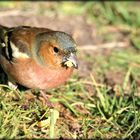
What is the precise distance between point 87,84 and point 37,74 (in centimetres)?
106

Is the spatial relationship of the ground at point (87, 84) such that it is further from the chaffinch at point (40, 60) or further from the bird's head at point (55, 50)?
the bird's head at point (55, 50)

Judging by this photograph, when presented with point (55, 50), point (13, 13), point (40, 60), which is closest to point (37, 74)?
point (40, 60)

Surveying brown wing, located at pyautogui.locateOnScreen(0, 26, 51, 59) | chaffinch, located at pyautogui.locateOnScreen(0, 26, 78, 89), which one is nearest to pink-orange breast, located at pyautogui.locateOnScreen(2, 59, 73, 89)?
chaffinch, located at pyautogui.locateOnScreen(0, 26, 78, 89)

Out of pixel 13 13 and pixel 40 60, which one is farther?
pixel 13 13

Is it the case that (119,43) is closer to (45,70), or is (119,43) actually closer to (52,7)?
(52,7)

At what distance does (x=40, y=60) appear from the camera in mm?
4637

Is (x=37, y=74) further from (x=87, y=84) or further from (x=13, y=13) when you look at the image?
(x=13, y=13)

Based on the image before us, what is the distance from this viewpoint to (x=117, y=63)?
6.29 meters

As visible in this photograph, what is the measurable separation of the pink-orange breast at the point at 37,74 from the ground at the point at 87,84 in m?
0.20

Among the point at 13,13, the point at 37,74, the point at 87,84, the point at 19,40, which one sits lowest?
the point at 87,84

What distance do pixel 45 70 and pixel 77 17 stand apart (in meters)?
2.90

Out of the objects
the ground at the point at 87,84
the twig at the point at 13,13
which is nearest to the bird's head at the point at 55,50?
the ground at the point at 87,84

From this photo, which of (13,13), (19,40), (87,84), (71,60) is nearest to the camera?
(71,60)

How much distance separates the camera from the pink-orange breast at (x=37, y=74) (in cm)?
463
